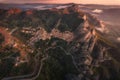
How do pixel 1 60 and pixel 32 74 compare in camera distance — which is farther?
pixel 1 60

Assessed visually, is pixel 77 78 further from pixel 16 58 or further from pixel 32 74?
pixel 16 58

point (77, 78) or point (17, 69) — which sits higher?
point (17, 69)

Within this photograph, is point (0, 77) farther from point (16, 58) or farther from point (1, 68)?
point (16, 58)

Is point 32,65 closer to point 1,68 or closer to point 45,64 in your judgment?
point 45,64

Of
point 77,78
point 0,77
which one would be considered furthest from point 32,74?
point 77,78

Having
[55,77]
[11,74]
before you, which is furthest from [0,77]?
[55,77]

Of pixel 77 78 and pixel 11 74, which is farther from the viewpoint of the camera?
pixel 77 78

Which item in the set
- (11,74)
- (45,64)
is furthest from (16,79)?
(45,64)

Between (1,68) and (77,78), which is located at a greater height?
(1,68)
